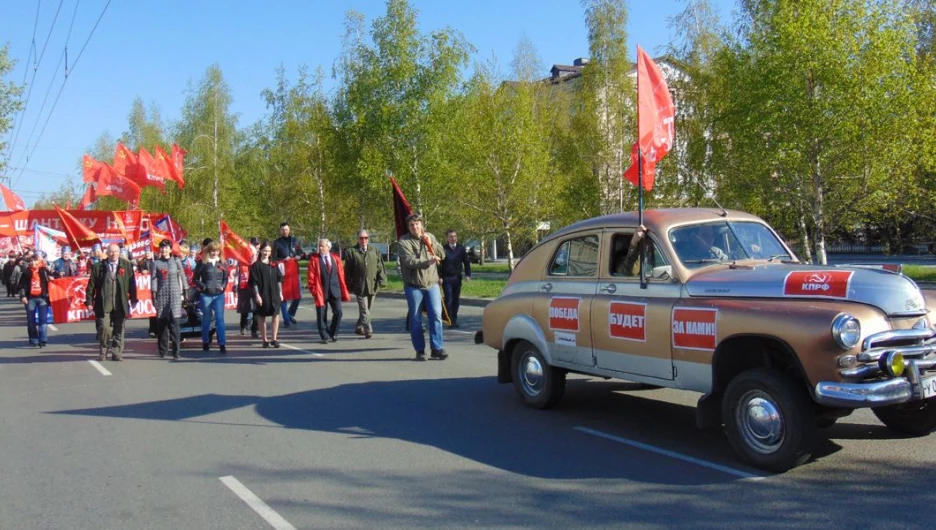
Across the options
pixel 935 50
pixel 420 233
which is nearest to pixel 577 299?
pixel 420 233

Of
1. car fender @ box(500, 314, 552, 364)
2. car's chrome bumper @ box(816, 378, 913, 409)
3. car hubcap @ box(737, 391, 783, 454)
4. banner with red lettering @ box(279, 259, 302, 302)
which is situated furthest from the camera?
banner with red lettering @ box(279, 259, 302, 302)

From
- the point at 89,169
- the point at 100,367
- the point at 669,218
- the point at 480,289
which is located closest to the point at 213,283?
the point at 100,367

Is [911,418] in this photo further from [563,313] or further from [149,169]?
[149,169]

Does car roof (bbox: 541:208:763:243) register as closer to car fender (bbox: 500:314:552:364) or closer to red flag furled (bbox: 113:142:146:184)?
car fender (bbox: 500:314:552:364)

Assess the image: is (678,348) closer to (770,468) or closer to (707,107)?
(770,468)

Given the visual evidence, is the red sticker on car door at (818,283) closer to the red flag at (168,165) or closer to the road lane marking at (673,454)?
the road lane marking at (673,454)

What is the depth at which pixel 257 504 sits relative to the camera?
5344 millimetres

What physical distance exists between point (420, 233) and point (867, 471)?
6.94 m

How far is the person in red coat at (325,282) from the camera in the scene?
13859 millimetres

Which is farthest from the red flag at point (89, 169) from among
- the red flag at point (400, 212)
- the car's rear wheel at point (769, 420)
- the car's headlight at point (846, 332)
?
the car's headlight at point (846, 332)

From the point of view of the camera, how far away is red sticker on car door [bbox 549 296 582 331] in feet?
23.7

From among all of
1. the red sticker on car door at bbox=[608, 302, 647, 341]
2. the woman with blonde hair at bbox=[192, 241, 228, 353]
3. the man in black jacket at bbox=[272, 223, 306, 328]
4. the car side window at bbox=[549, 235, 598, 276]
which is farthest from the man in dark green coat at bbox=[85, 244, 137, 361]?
the red sticker on car door at bbox=[608, 302, 647, 341]

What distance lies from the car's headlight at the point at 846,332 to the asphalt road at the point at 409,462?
3.22 ft

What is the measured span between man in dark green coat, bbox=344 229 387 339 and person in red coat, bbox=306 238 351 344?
0.46 meters
